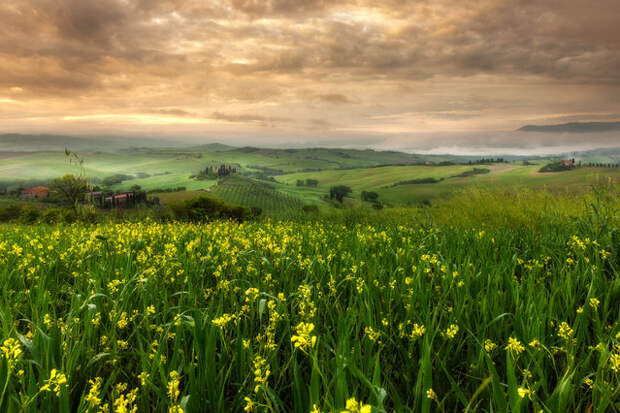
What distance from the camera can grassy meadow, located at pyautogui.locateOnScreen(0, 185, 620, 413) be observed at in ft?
Result: 6.45

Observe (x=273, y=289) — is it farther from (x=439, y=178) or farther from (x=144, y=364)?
(x=439, y=178)

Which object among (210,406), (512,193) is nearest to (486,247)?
(210,406)

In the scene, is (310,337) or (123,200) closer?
(310,337)

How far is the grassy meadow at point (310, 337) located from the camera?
1.97 m

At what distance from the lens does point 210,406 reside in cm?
209

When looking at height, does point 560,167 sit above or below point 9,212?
above

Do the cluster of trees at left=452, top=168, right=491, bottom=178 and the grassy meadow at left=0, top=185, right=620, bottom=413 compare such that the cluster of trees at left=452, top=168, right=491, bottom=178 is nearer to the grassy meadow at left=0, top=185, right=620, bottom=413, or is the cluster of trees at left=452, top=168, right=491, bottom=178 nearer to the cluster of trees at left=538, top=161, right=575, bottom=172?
the cluster of trees at left=538, top=161, right=575, bottom=172

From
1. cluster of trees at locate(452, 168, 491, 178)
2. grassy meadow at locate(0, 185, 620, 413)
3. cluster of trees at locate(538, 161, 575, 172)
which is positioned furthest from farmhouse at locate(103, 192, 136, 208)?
cluster of trees at locate(538, 161, 575, 172)

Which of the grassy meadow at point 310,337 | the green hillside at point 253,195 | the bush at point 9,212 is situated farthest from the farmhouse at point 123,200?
the grassy meadow at point 310,337

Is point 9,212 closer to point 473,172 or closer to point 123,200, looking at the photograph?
point 123,200

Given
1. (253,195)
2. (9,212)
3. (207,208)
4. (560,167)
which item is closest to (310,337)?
(207,208)

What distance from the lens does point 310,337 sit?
Answer: 1.95 metres

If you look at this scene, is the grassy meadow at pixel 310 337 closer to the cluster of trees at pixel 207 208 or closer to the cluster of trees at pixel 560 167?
the cluster of trees at pixel 207 208

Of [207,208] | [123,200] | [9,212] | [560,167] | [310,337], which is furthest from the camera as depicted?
[560,167]
